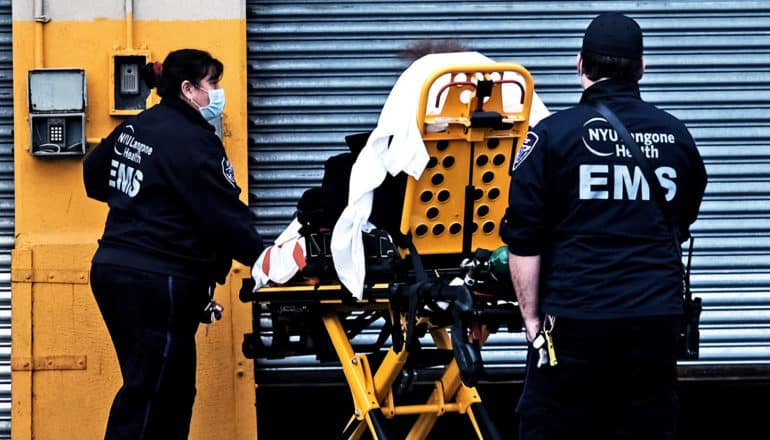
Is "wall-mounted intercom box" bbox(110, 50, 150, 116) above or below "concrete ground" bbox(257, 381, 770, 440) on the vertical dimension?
above

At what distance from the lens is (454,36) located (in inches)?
294

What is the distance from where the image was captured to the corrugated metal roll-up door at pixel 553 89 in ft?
24.4

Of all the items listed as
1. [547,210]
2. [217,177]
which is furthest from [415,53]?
[547,210]

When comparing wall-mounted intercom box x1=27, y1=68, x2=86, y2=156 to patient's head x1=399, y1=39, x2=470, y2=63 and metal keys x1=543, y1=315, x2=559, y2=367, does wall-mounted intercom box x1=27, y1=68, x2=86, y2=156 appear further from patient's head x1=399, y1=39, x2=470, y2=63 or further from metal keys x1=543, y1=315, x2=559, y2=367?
metal keys x1=543, y1=315, x2=559, y2=367

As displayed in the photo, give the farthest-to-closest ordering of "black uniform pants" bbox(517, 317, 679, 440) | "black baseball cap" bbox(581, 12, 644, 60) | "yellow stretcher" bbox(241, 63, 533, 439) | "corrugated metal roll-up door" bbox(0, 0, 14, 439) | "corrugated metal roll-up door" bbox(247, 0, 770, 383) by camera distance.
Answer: "corrugated metal roll-up door" bbox(247, 0, 770, 383) → "corrugated metal roll-up door" bbox(0, 0, 14, 439) → "yellow stretcher" bbox(241, 63, 533, 439) → "black baseball cap" bbox(581, 12, 644, 60) → "black uniform pants" bbox(517, 317, 679, 440)

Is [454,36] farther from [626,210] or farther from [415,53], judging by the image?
[626,210]

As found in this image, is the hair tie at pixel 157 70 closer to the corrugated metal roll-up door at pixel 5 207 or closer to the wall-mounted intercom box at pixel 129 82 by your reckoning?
the wall-mounted intercom box at pixel 129 82

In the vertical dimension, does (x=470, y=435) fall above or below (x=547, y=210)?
below

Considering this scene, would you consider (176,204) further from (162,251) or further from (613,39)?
(613,39)

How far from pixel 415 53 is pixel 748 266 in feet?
7.43

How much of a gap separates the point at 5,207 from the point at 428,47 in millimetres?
2465

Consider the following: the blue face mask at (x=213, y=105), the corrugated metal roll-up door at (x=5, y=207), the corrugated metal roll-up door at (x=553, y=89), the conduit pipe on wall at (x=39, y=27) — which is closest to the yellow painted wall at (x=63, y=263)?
the conduit pipe on wall at (x=39, y=27)

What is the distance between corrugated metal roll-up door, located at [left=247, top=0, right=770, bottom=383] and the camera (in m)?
7.45

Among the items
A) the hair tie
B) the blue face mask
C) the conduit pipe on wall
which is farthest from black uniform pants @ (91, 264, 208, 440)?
the conduit pipe on wall
